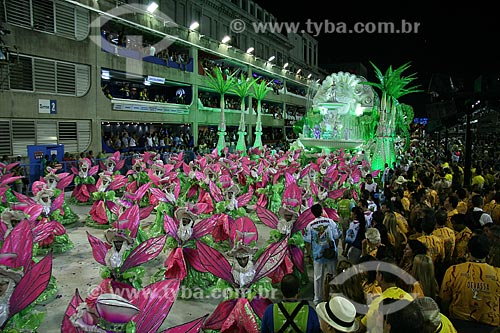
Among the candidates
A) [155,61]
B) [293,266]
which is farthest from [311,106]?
[293,266]

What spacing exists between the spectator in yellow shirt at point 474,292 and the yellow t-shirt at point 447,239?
0.99m

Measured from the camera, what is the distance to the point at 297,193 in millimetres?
8086

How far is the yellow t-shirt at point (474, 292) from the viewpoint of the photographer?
365 centimetres

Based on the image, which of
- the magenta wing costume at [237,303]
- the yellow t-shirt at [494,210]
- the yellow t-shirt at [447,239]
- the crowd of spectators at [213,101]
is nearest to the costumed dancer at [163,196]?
the magenta wing costume at [237,303]

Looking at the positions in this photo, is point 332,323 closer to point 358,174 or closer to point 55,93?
point 358,174

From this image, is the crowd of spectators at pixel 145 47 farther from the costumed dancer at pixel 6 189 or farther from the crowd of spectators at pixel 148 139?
the costumed dancer at pixel 6 189

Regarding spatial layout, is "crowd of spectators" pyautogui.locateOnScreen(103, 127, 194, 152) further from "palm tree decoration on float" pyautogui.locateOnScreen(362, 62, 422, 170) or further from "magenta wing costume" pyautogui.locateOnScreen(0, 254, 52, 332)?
"magenta wing costume" pyautogui.locateOnScreen(0, 254, 52, 332)

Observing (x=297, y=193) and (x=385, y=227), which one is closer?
(x=385, y=227)

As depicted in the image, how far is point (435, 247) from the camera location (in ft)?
15.6

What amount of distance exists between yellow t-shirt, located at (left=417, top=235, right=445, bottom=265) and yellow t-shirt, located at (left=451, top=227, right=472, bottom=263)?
46 cm

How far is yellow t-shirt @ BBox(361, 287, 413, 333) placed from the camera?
306 centimetres

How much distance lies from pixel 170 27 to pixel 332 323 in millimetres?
27104

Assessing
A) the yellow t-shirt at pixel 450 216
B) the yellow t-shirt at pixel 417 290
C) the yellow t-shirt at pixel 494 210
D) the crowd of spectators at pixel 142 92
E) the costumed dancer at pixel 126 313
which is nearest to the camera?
the costumed dancer at pixel 126 313

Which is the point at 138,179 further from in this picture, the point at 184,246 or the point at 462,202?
the point at 462,202
